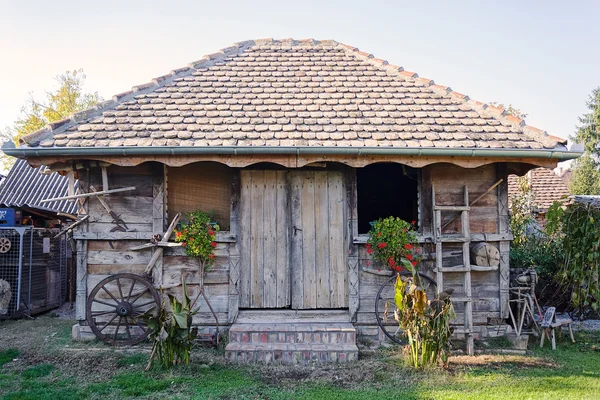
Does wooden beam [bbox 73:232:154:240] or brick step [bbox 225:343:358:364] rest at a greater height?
wooden beam [bbox 73:232:154:240]

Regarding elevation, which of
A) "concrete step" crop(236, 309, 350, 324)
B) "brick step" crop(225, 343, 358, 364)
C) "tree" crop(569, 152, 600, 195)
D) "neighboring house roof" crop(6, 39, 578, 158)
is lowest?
"brick step" crop(225, 343, 358, 364)

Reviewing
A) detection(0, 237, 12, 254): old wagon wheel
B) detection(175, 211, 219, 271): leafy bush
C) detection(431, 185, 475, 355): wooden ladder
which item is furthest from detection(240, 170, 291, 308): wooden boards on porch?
detection(0, 237, 12, 254): old wagon wheel

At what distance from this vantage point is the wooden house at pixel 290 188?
19.3 ft

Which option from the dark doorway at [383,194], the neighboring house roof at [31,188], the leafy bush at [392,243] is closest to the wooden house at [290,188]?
the leafy bush at [392,243]

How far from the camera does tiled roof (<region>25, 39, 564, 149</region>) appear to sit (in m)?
5.93

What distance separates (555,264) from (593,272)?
2.29 meters

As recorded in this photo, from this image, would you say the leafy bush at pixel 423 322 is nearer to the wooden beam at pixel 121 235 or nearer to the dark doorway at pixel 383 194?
the wooden beam at pixel 121 235

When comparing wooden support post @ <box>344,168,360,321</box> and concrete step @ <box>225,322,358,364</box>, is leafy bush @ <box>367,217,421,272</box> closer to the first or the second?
wooden support post @ <box>344,168,360,321</box>

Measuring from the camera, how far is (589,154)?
1248 inches

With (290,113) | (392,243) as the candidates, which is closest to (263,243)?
(392,243)

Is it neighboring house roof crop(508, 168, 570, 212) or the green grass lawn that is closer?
the green grass lawn

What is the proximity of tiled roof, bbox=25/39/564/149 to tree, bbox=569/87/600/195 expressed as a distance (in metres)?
28.0

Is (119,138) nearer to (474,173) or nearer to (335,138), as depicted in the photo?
(335,138)

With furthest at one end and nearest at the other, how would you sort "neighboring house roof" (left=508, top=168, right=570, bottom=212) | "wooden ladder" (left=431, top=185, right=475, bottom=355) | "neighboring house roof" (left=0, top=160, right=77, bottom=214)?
"neighboring house roof" (left=508, top=168, right=570, bottom=212), "neighboring house roof" (left=0, top=160, right=77, bottom=214), "wooden ladder" (left=431, top=185, right=475, bottom=355)
